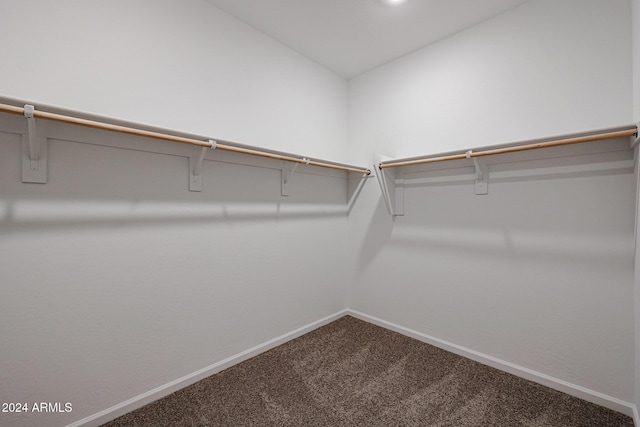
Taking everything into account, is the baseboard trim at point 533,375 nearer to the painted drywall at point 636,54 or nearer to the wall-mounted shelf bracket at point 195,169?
the painted drywall at point 636,54

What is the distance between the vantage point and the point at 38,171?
114 cm

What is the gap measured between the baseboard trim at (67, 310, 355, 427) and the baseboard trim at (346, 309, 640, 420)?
0.93m

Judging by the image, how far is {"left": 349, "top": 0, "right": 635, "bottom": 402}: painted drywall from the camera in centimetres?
143

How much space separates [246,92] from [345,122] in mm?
1097

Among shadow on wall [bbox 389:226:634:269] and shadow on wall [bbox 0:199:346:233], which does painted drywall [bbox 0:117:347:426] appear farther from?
shadow on wall [bbox 389:226:634:269]

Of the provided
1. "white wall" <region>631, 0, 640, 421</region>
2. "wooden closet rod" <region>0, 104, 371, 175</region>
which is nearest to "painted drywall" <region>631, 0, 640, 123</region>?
"white wall" <region>631, 0, 640, 421</region>

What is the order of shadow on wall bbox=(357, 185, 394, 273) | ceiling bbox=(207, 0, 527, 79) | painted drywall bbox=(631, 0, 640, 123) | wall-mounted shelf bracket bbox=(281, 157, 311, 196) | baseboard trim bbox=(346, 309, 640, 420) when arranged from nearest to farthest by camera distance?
painted drywall bbox=(631, 0, 640, 123) → baseboard trim bbox=(346, 309, 640, 420) → ceiling bbox=(207, 0, 527, 79) → wall-mounted shelf bracket bbox=(281, 157, 311, 196) → shadow on wall bbox=(357, 185, 394, 273)

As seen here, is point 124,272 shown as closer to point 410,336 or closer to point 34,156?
point 34,156

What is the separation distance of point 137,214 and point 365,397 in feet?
5.15

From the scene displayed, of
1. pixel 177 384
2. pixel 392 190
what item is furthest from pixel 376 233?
pixel 177 384

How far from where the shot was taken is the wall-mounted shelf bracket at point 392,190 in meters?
2.18

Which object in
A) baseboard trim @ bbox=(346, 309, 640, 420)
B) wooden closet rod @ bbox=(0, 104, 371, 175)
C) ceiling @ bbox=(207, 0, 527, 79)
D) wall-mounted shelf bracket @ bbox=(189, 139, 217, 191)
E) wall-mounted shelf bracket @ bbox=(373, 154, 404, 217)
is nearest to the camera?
wooden closet rod @ bbox=(0, 104, 371, 175)

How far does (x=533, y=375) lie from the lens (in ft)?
5.33

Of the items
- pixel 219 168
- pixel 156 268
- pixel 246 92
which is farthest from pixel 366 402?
pixel 246 92
